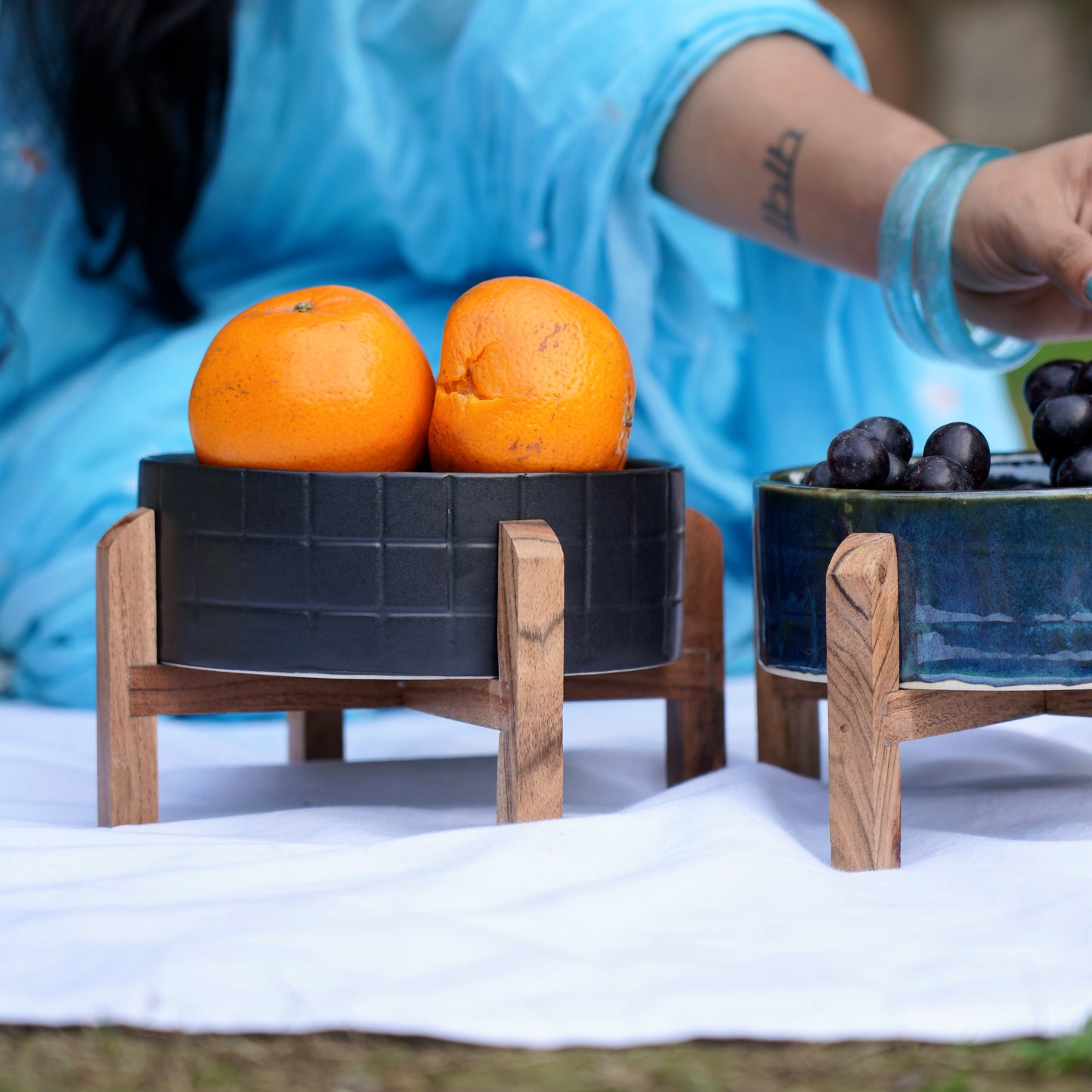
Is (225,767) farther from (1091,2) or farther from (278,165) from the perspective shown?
(1091,2)

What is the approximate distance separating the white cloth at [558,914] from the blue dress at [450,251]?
2.08 feet

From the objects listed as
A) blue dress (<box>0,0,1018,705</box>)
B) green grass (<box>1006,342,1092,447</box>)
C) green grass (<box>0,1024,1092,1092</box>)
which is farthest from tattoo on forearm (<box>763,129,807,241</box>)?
green grass (<box>1006,342,1092,447</box>)

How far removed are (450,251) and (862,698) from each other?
3.48 ft

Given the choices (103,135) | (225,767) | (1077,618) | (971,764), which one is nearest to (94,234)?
(103,135)

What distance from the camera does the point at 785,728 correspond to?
3.22 feet

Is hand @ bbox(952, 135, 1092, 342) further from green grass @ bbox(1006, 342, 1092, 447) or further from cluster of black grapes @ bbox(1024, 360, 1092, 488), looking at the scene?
green grass @ bbox(1006, 342, 1092, 447)

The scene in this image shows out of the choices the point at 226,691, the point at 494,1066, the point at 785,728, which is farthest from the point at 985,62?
the point at 494,1066

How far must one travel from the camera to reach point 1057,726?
3.78 feet

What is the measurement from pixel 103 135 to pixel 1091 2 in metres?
4.40

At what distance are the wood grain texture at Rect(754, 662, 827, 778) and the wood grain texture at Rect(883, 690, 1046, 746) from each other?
0.22 meters

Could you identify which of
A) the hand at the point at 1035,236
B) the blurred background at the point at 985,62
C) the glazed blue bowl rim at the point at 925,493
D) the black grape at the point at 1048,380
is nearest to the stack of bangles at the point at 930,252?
the hand at the point at 1035,236

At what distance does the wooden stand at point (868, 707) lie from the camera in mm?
711

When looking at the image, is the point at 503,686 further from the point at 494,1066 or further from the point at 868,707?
the point at 494,1066

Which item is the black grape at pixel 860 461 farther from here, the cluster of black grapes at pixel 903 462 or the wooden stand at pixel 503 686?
the wooden stand at pixel 503 686
